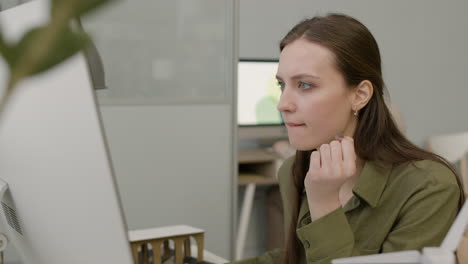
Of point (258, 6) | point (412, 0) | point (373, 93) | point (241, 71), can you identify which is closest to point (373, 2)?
point (412, 0)

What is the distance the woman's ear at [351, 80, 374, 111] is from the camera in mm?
1183

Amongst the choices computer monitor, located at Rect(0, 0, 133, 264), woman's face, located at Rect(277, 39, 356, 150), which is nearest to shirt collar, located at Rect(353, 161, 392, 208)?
woman's face, located at Rect(277, 39, 356, 150)

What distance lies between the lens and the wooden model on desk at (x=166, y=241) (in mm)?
1082

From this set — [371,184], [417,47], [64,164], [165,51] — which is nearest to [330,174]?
[371,184]

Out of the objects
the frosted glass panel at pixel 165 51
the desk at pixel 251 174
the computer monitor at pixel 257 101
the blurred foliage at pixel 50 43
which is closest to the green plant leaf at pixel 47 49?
the blurred foliage at pixel 50 43

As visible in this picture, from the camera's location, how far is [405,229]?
0.99m

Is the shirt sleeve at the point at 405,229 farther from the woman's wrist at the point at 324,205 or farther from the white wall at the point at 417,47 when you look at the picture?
the white wall at the point at 417,47

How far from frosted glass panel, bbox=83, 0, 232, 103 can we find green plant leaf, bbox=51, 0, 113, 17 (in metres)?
1.86

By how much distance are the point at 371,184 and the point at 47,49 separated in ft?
3.41

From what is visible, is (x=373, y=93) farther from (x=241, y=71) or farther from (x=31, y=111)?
(x=241, y=71)

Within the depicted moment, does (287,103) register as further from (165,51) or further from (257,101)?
(257,101)

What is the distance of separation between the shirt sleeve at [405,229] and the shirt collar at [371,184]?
0.06m

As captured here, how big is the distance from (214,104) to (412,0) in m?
2.21

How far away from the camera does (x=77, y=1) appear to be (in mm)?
106
